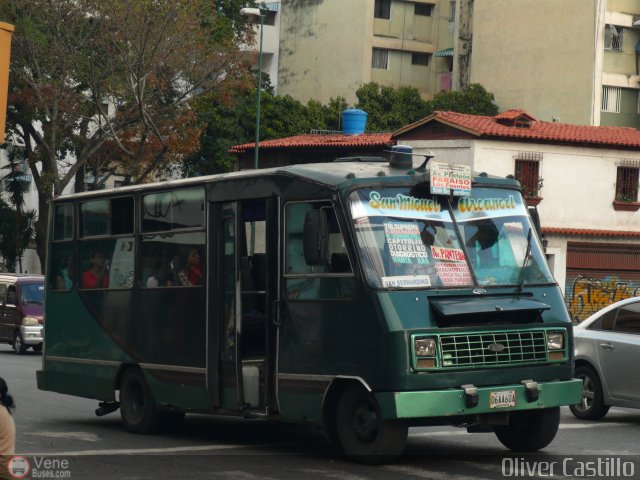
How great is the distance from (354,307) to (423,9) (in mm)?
67766

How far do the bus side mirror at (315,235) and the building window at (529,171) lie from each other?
37036 millimetres

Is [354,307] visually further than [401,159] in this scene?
No

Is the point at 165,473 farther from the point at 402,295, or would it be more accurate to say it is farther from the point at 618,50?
the point at 618,50

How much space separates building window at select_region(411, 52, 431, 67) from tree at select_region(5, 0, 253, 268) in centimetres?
2998

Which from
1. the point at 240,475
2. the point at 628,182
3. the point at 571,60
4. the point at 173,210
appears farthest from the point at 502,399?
the point at 571,60

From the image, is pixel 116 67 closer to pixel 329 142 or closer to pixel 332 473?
Result: pixel 329 142

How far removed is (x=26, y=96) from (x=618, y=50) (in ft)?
92.3

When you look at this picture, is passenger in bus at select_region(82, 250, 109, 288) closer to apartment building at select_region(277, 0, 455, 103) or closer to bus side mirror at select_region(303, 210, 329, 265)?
bus side mirror at select_region(303, 210, 329, 265)

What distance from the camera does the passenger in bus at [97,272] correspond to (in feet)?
50.5

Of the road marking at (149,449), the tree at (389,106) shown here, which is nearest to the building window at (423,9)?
the tree at (389,106)

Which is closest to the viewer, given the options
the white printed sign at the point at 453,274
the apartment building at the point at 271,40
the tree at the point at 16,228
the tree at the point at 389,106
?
the white printed sign at the point at 453,274

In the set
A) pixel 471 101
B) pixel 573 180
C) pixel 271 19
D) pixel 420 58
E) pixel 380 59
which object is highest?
pixel 271 19

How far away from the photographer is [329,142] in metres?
54.7

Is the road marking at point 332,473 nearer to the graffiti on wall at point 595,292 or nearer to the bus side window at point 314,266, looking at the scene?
the bus side window at point 314,266
